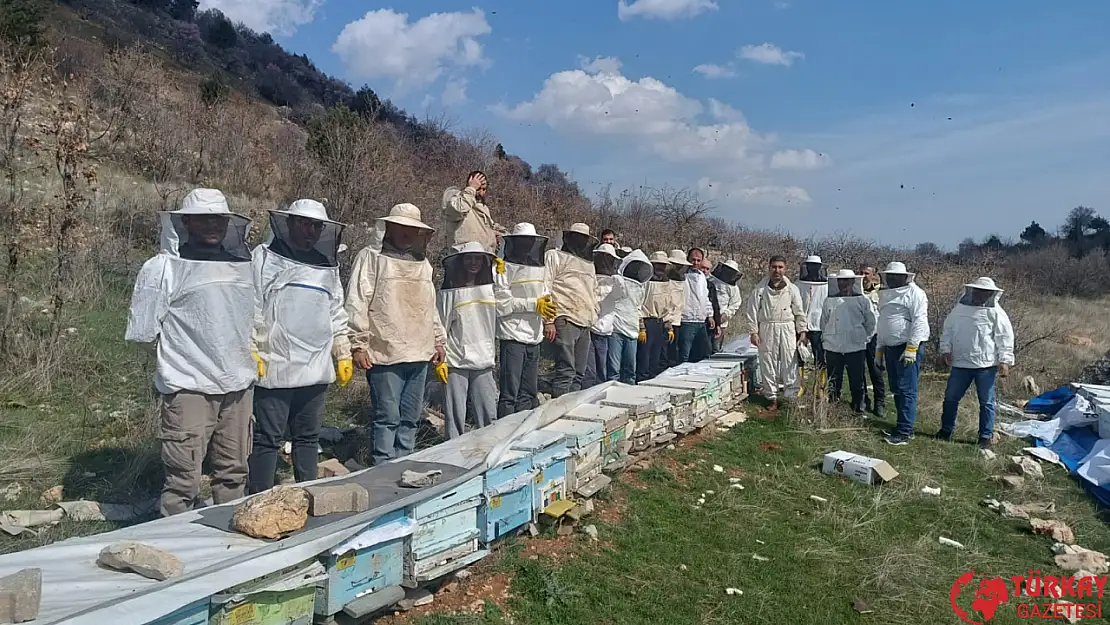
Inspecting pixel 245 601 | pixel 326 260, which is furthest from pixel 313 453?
pixel 245 601

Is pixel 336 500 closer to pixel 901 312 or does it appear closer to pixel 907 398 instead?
pixel 907 398

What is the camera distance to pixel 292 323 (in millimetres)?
4316

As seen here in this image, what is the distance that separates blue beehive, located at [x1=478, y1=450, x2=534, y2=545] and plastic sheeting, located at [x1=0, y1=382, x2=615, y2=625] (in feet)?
1.45

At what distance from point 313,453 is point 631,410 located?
101 inches

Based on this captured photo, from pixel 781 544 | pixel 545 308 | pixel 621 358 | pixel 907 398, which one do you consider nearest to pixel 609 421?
pixel 545 308

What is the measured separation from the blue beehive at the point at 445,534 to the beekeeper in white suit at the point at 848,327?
6399 millimetres

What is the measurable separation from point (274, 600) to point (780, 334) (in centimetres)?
746

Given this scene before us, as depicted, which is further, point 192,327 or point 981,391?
point 981,391

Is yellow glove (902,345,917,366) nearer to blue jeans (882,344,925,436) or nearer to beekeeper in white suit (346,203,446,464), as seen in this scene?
blue jeans (882,344,925,436)

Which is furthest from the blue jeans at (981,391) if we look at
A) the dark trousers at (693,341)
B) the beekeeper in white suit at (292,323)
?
the beekeeper in white suit at (292,323)

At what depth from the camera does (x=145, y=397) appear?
21.2 ft

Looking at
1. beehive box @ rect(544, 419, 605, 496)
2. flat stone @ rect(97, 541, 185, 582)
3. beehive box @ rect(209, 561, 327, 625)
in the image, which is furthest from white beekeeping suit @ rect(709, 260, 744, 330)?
flat stone @ rect(97, 541, 185, 582)

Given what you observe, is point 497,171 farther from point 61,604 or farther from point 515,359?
point 61,604

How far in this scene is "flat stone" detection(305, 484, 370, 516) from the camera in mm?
3253
